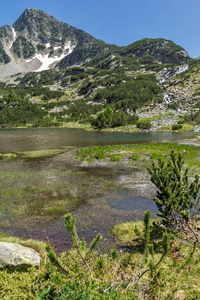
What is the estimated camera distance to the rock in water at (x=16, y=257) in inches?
224

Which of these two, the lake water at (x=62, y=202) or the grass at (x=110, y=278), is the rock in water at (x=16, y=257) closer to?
the grass at (x=110, y=278)

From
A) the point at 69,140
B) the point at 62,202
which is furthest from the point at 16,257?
the point at 69,140

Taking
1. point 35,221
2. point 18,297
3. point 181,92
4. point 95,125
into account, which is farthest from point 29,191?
point 181,92

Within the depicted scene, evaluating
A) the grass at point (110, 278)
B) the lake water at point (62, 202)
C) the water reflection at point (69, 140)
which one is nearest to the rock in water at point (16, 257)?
the grass at point (110, 278)

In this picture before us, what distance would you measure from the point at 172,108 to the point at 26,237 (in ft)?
495

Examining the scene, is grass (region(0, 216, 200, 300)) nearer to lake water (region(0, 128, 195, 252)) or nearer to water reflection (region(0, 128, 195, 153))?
lake water (region(0, 128, 195, 252))

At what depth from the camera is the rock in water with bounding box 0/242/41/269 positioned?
5.70 meters

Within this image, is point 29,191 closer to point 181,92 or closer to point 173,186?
point 173,186

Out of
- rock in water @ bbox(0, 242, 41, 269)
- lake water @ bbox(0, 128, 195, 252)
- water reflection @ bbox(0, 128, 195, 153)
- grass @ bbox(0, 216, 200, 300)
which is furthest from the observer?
water reflection @ bbox(0, 128, 195, 153)

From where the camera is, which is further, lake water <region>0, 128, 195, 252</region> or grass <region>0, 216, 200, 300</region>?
lake water <region>0, 128, 195, 252</region>

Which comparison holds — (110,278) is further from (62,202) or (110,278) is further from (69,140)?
(69,140)

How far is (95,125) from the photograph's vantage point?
117m

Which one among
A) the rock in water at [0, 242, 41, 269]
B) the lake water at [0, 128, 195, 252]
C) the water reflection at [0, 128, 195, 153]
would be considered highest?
the water reflection at [0, 128, 195, 153]

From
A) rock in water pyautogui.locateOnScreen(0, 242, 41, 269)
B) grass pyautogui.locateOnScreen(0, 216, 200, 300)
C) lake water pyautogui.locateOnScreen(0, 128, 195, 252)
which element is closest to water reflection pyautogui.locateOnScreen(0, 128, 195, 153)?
lake water pyautogui.locateOnScreen(0, 128, 195, 252)
